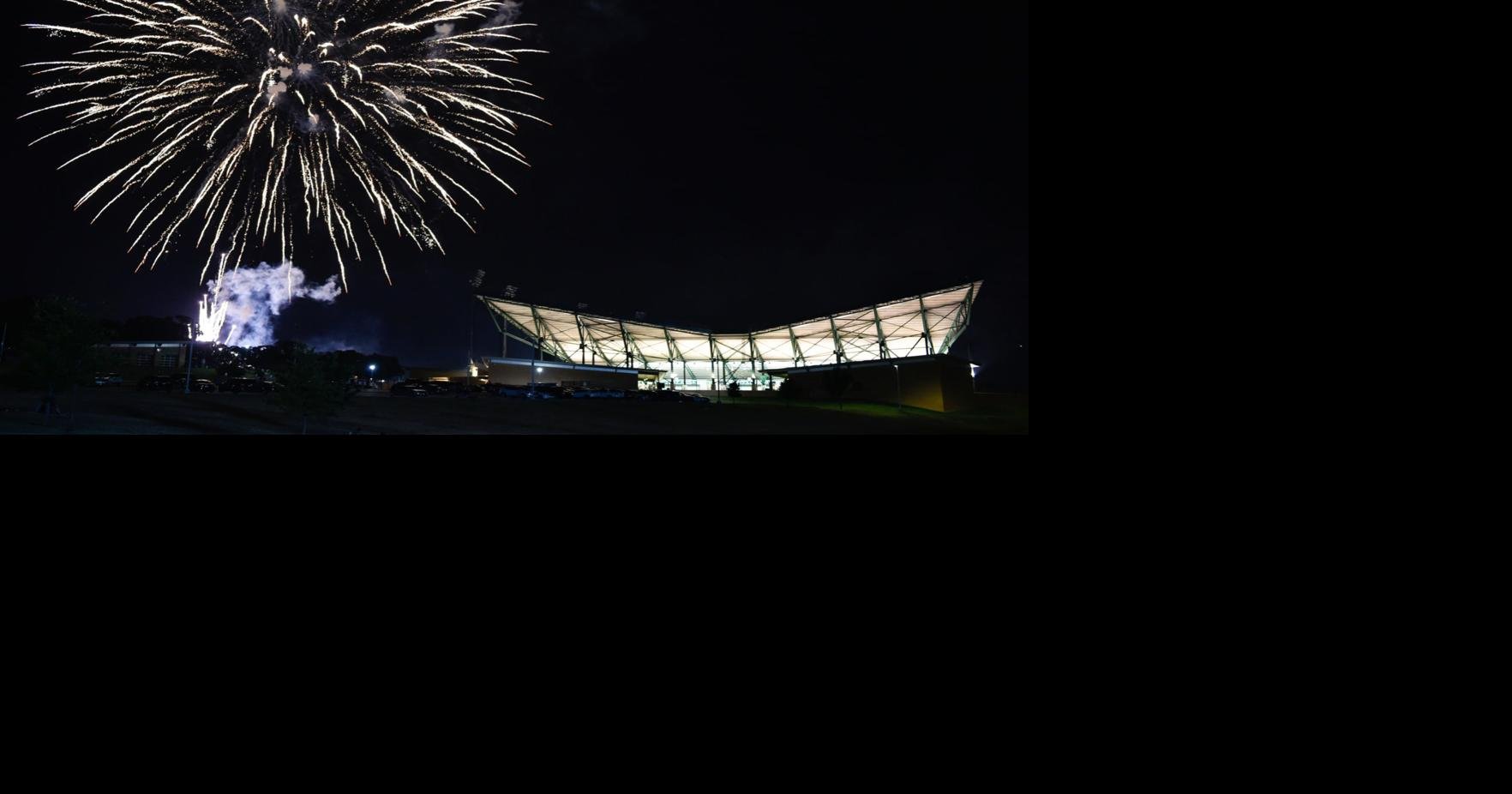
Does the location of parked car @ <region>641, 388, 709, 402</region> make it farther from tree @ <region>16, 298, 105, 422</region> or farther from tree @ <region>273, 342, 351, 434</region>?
tree @ <region>16, 298, 105, 422</region>

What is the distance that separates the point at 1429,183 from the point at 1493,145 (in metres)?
0.34

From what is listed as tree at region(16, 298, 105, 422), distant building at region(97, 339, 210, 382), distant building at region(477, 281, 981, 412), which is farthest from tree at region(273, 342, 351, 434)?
distant building at region(97, 339, 210, 382)

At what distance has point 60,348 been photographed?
1653 cm

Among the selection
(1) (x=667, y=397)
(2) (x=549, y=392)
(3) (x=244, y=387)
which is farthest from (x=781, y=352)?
(3) (x=244, y=387)

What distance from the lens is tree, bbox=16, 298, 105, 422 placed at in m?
16.4

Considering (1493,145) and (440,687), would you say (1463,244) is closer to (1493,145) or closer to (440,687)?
(1493,145)

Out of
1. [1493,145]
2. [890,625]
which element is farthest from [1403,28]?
[890,625]

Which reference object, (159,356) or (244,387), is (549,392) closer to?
(244,387)

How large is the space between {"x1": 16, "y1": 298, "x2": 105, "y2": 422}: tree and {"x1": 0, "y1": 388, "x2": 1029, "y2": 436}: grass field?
4.70ft

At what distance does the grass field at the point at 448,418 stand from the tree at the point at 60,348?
1432 millimetres

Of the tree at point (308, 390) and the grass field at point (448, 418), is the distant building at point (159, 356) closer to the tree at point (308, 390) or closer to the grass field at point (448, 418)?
the grass field at point (448, 418)

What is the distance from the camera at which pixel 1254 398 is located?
4.15 meters

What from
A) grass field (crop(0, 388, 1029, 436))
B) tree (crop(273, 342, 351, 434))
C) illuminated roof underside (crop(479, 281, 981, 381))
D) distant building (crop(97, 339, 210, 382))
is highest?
illuminated roof underside (crop(479, 281, 981, 381))

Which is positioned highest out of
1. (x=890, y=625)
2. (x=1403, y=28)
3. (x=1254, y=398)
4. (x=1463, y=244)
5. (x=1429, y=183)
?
(x=1403, y=28)
